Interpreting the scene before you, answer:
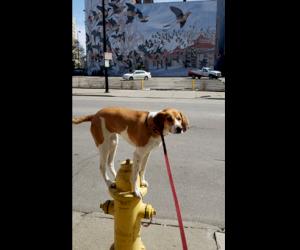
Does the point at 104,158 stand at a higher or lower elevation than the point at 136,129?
lower

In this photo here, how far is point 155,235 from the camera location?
3541mm

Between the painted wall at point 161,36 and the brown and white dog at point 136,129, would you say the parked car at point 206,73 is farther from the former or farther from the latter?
the brown and white dog at point 136,129

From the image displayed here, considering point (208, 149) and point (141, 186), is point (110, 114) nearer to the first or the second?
point (141, 186)

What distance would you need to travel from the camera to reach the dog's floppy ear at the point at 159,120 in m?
2.68

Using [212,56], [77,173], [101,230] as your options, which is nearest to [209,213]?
[101,230]

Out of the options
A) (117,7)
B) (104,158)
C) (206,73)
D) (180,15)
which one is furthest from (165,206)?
(117,7)

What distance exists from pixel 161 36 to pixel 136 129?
5710cm

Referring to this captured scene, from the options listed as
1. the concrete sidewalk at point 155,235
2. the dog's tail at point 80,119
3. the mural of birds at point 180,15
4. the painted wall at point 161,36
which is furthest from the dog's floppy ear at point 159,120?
the mural of birds at point 180,15

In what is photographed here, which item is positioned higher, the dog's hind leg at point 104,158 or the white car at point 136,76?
the white car at point 136,76

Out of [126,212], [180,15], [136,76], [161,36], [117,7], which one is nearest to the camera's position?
[126,212]

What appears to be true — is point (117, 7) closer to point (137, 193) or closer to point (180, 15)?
point (180, 15)

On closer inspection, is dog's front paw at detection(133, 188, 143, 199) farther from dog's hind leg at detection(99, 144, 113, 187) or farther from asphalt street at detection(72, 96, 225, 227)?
asphalt street at detection(72, 96, 225, 227)
